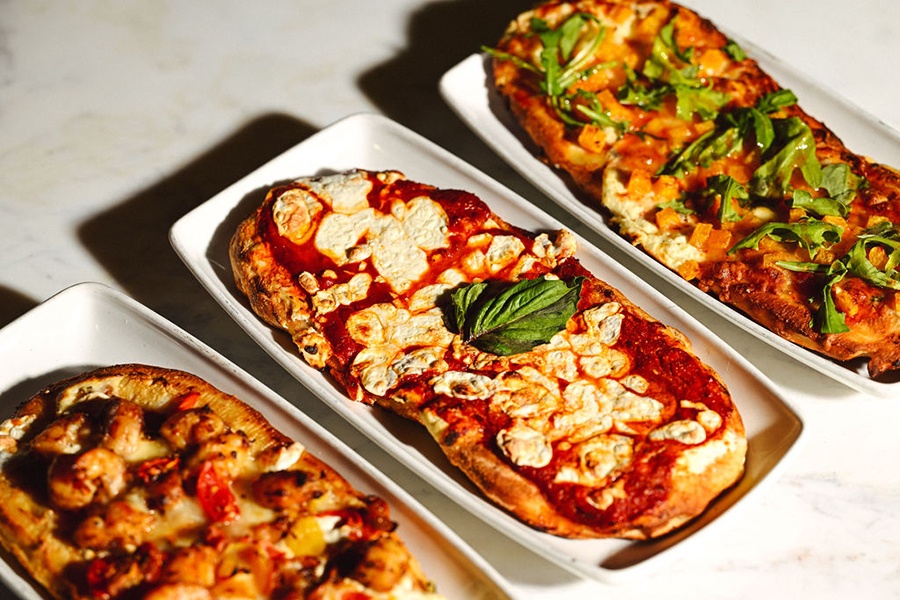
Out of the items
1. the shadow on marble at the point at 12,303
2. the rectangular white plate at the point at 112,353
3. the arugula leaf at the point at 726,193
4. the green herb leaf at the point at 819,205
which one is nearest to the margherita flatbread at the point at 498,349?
the rectangular white plate at the point at 112,353

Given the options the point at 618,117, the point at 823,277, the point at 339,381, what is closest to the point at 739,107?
the point at 618,117

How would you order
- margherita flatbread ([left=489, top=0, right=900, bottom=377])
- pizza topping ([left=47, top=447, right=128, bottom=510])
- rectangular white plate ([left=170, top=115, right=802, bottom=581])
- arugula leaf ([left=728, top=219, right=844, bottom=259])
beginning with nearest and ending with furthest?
pizza topping ([left=47, top=447, right=128, bottom=510]) < rectangular white plate ([left=170, top=115, right=802, bottom=581]) < margherita flatbread ([left=489, top=0, right=900, bottom=377]) < arugula leaf ([left=728, top=219, right=844, bottom=259])

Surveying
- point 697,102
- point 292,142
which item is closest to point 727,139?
point 697,102

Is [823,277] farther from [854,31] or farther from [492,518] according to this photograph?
[854,31]

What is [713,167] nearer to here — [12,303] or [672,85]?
[672,85]

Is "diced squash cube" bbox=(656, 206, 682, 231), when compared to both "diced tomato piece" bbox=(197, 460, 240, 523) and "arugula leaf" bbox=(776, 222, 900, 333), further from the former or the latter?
"diced tomato piece" bbox=(197, 460, 240, 523)

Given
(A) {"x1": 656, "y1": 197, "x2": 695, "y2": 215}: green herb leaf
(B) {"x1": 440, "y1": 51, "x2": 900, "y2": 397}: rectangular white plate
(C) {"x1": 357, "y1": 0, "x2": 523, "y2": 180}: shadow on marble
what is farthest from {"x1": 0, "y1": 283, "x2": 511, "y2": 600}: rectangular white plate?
(C) {"x1": 357, "y1": 0, "x2": 523, "y2": 180}: shadow on marble
